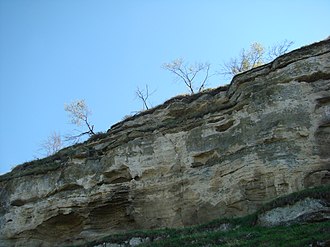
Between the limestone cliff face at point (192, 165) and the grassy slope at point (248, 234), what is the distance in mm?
2016

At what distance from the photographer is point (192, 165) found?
1956 cm

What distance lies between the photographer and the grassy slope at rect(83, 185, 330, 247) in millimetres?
11836

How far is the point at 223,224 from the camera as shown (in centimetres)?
1570

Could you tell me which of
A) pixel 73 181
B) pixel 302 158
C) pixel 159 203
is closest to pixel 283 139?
pixel 302 158

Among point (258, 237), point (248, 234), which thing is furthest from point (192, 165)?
point (258, 237)

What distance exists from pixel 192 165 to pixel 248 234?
643 centimetres

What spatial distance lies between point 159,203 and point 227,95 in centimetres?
579

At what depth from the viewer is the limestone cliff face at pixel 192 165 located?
677 inches

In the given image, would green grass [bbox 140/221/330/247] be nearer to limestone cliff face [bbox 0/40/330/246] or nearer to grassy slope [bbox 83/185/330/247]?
grassy slope [bbox 83/185/330/247]

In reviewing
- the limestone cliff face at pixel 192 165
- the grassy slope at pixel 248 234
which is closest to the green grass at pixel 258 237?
the grassy slope at pixel 248 234

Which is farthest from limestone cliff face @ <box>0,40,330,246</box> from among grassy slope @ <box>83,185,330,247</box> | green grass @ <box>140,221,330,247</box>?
green grass @ <box>140,221,330,247</box>

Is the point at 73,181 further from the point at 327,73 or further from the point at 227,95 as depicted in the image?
the point at 327,73

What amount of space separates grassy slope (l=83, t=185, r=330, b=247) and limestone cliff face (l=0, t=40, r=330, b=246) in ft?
6.61

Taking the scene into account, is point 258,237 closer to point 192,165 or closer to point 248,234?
point 248,234
